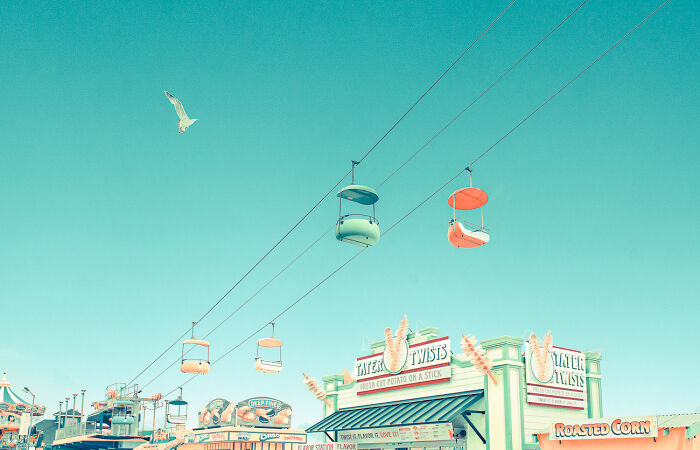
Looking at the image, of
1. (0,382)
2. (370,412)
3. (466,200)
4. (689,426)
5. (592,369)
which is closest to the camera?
(689,426)

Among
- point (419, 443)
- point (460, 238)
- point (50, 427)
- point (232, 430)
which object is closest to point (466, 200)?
point (460, 238)

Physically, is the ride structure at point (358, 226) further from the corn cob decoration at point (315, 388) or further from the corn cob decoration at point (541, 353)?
the corn cob decoration at point (315, 388)

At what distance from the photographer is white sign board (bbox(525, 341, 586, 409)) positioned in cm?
2236

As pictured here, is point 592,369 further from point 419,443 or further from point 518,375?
point 419,443

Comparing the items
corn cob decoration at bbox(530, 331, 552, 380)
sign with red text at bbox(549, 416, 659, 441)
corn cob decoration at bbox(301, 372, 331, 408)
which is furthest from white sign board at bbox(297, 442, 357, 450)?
sign with red text at bbox(549, 416, 659, 441)

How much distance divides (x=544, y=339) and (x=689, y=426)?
304 inches

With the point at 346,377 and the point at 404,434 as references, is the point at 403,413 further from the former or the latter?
the point at 346,377

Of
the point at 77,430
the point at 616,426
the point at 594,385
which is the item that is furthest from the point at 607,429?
the point at 77,430

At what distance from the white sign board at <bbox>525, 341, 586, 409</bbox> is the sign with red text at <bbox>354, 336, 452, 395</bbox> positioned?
3117 millimetres

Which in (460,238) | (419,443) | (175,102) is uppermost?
(175,102)

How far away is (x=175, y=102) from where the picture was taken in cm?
1616

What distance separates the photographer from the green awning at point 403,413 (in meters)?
22.6

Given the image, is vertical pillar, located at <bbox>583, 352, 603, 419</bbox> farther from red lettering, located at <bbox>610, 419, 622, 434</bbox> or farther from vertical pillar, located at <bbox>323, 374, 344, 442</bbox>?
vertical pillar, located at <bbox>323, 374, 344, 442</bbox>

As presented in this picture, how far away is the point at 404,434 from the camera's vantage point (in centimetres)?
2473
